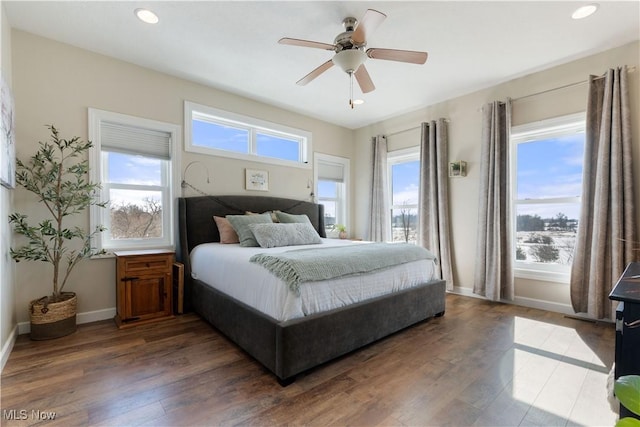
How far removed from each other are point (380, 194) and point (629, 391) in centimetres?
459

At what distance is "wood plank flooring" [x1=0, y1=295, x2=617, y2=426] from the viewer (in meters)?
1.58

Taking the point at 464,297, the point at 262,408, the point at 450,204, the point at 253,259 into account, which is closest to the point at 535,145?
the point at 450,204

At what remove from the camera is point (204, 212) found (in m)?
3.61

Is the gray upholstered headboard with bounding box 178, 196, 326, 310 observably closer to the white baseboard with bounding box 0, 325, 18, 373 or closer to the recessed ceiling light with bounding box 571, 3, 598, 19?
the white baseboard with bounding box 0, 325, 18, 373

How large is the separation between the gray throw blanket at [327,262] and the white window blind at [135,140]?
6.85 feet

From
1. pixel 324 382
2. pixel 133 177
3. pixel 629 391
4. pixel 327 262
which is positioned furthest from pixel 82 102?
pixel 629 391

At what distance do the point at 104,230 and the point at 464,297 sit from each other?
4.39m

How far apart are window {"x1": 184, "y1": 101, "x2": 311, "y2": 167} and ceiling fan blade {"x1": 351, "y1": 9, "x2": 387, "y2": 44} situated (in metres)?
2.33

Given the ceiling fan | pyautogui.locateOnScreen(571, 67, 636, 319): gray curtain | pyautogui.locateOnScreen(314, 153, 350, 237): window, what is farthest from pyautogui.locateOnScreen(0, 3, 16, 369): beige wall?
pyautogui.locateOnScreen(571, 67, 636, 319): gray curtain

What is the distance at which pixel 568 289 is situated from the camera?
3.20m

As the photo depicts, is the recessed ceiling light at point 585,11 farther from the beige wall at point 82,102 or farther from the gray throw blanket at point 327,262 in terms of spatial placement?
the beige wall at point 82,102

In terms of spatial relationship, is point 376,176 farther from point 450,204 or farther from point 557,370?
point 557,370

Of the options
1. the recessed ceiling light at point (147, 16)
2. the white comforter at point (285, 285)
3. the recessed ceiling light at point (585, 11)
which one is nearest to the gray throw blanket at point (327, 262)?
the white comforter at point (285, 285)

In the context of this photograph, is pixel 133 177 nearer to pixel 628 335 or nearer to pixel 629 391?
pixel 629 391
